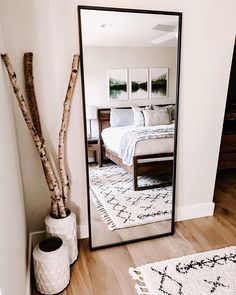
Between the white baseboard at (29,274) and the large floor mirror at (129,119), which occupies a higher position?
the large floor mirror at (129,119)

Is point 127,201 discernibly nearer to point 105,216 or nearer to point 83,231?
point 105,216

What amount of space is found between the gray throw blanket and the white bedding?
0.02 metres

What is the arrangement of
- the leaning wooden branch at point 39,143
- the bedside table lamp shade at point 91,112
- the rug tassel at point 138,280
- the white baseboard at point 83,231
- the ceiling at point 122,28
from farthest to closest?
1. the white baseboard at point 83,231
2. the bedside table lamp shade at point 91,112
3. the ceiling at point 122,28
4. the rug tassel at point 138,280
5. the leaning wooden branch at point 39,143

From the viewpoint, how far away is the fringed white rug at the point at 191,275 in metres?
1.60

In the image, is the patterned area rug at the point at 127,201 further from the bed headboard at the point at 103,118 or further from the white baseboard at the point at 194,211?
the bed headboard at the point at 103,118

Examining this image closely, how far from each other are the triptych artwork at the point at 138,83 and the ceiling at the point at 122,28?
7.9 inches

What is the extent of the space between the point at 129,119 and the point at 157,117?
9.8 inches

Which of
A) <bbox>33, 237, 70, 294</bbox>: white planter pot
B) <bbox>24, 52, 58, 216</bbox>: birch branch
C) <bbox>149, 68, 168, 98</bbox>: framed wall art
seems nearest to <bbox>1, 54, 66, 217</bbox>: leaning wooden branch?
<bbox>24, 52, 58, 216</bbox>: birch branch

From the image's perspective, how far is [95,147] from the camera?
1.99 meters

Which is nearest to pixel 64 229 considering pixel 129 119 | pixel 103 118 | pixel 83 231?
pixel 83 231

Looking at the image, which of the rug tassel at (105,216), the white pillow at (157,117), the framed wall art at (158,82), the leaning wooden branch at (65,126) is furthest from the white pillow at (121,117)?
the rug tassel at (105,216)

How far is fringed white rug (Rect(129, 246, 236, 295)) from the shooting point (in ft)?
5.26

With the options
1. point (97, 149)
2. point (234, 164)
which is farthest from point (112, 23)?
point (234, 164)

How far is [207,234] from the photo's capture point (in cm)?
222
